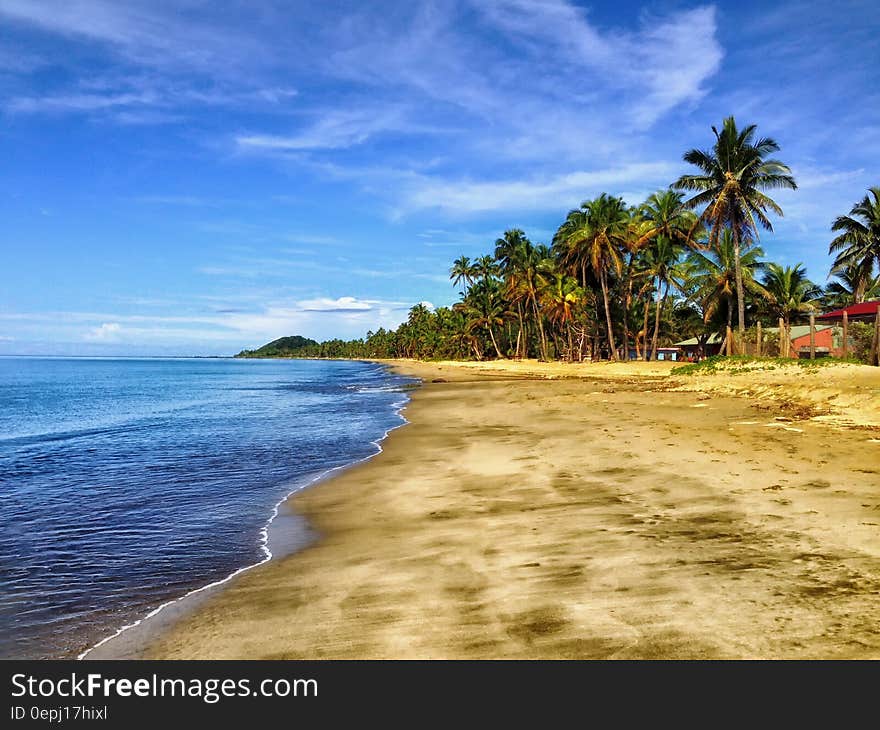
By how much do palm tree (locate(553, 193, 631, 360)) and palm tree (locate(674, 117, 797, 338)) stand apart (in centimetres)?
1679

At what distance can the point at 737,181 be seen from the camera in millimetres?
35188

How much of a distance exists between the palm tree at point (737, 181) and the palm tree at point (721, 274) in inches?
414

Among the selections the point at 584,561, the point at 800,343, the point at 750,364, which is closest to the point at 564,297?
the point at 800,343

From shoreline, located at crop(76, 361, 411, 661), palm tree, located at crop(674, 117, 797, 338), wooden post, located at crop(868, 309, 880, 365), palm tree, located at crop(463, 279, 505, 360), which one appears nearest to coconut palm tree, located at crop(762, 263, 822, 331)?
palm tree, located at crop(674, 117, 797, 338)

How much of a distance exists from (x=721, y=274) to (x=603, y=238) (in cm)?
1132

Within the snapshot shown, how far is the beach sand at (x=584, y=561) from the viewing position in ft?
13.6

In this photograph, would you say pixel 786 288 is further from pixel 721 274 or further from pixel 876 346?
pixel 876 346

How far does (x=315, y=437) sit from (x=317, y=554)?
12.2m

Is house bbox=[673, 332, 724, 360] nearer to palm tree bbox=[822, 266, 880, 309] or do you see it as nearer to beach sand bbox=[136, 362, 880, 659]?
palm tree bbox=[822, 266, 880, 309]

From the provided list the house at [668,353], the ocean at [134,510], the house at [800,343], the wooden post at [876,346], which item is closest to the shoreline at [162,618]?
the ocean at [134,510]
